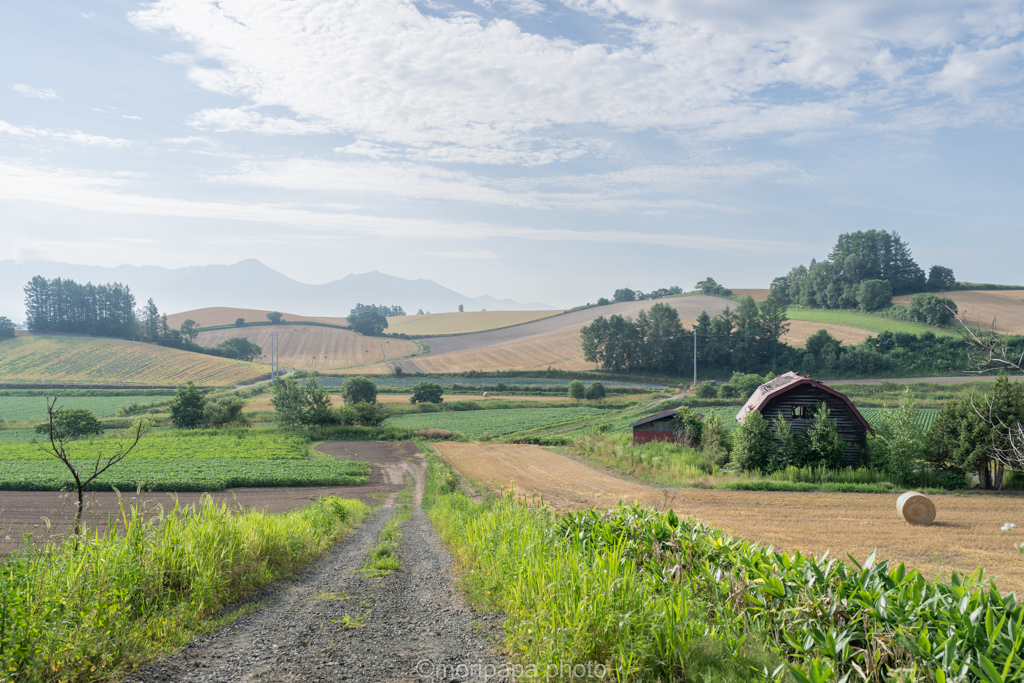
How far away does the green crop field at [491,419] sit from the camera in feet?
167

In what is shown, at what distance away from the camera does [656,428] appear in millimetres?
36781

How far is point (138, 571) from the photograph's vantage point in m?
6.63

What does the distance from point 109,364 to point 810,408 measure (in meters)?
98.4

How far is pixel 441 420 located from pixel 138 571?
49.5 meters

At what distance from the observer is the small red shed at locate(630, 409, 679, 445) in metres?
36.4

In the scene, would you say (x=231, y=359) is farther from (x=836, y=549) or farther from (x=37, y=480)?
(x=836, y=549)

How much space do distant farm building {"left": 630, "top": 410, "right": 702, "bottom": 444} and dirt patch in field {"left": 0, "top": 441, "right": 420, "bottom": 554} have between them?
14664 millimetres

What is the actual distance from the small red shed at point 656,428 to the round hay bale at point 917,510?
59.0ft

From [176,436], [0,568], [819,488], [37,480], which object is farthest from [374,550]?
[176,436]

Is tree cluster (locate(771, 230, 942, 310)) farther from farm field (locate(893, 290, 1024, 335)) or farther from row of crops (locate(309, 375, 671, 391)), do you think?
row of crops (locate(309, 375, 671, 391))

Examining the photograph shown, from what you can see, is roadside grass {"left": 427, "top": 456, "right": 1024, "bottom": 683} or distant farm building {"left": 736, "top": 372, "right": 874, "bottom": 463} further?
distant farm building {"left": 736, "top": 372, "right": 874, "bottom": 463}

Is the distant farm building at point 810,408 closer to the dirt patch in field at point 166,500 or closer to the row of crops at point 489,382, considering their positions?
the dirt patch in field at point 166,500

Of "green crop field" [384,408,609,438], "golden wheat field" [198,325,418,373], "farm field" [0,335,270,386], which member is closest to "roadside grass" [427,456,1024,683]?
"green crop field" [384,408,609,438]

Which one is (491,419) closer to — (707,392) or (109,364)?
(707,392)
